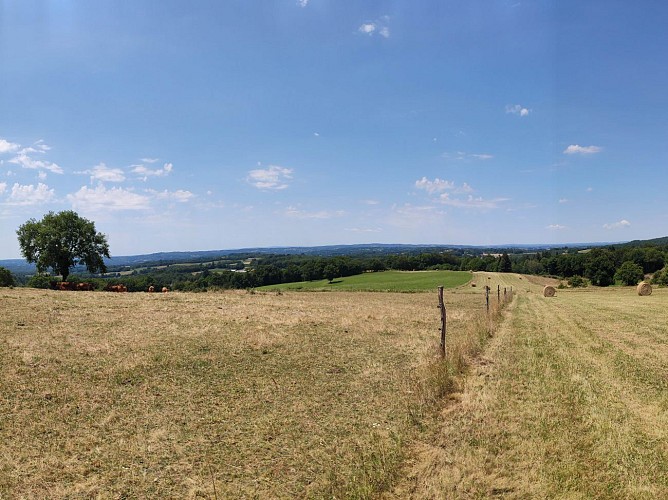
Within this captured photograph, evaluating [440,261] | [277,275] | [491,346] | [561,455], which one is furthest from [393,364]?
[440,261]

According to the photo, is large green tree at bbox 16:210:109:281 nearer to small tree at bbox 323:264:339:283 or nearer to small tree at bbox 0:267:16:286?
small tree at bbox 0:267:16:286

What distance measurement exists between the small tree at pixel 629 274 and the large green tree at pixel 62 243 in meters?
100

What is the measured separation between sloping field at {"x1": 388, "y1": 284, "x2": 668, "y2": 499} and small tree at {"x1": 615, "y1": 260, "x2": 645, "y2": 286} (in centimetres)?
8993

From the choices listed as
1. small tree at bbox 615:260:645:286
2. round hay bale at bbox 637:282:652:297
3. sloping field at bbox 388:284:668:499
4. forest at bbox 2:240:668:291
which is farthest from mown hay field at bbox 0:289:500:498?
small tree at bbox 615:260:645:286

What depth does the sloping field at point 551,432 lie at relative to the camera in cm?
600

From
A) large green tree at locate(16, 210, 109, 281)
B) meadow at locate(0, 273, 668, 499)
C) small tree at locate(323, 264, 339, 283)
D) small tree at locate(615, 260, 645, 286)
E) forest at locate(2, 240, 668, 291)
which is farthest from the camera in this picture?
small tree at locate(323, 264, 339, 283)

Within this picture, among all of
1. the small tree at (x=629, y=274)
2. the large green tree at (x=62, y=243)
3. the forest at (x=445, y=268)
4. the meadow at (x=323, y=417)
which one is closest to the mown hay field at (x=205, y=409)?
the meadow at (x=323, y=417)

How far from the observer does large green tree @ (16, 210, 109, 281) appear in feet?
158

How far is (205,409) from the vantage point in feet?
30.2

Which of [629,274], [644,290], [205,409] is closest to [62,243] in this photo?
[205,409]

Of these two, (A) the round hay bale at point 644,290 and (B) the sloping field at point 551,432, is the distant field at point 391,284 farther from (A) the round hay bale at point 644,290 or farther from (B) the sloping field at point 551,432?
(B) the sloping field at point 551,432

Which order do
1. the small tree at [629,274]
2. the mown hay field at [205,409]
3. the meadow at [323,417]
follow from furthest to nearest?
the small tree at [629,274] → the mown hay field at [205,409] → the meadow at [323,417]

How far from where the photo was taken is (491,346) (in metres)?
15.9

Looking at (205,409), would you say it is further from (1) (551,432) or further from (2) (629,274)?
(2) (629,274)
